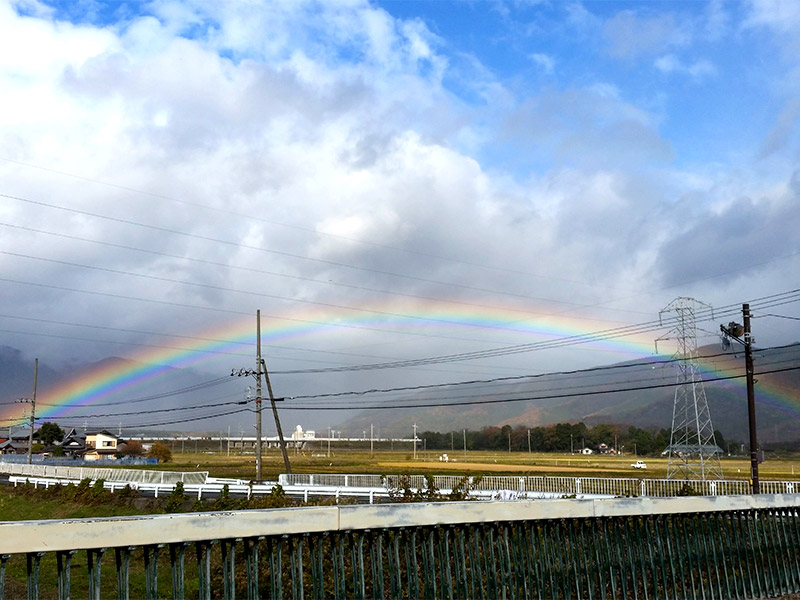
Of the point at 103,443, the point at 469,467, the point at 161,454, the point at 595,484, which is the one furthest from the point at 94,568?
the point at 103,443

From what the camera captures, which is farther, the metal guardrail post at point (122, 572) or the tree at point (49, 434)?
the tree at point (49, 434)

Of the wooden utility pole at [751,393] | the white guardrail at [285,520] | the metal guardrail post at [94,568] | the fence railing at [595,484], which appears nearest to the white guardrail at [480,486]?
the fence railing at [595,484]

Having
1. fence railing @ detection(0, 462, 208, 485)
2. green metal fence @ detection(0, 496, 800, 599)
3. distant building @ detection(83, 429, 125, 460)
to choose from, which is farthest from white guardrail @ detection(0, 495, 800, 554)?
distant building @ detection(83, 429, 125, 460)

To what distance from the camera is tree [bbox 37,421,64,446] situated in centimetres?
15388

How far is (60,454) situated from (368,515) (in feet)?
483

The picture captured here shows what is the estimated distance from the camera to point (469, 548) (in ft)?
24.8

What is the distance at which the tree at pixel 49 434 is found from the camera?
505 ft

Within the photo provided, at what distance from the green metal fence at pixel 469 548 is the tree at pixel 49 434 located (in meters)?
160

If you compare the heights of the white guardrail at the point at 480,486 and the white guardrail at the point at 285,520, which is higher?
the white guardrail at the point at 285,520

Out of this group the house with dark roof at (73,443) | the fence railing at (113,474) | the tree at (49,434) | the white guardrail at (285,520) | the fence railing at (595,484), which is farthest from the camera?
the tree at (49,434)

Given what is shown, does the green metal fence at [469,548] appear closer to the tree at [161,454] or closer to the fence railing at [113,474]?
the fence railing at [113,474]

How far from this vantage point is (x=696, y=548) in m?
9.27

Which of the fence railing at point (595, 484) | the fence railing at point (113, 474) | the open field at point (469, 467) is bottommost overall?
the open field at point (469, 467)

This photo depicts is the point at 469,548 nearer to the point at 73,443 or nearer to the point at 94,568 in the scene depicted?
the point at 94,568
